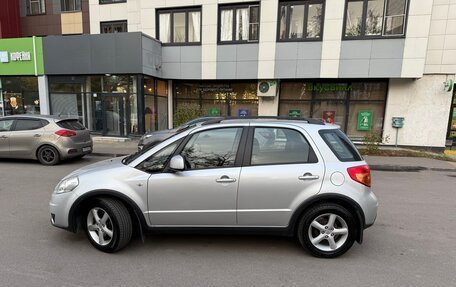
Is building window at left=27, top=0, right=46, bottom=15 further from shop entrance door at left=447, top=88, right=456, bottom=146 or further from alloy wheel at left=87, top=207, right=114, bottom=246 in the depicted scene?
shop entrance door at left=447, top=88, right=456, bottom=146

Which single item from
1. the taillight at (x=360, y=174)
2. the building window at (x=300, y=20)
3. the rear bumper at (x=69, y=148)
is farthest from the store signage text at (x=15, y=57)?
the taillight at (x=360, y=174)

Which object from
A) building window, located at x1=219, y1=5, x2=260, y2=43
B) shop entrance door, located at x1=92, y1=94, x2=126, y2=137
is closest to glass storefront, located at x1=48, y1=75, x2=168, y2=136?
shop entrance door, located at x1=92, y1=94, x2=126, y2=137

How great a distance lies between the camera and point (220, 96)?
1442cm

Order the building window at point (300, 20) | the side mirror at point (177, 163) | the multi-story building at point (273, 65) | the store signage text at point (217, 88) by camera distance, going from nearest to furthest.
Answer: the side mirror at point (177, 163) < the multi-story building at point (273, 65) < the building window at point (300, 20) < the store signage text at point (217, 88)

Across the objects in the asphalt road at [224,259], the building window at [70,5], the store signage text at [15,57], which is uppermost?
the building window at [70,5]

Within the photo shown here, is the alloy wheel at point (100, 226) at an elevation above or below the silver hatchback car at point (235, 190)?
below

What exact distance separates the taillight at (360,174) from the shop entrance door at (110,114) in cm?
1173

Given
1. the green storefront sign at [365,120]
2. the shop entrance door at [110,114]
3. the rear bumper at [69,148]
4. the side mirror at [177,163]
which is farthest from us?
the shop entrance door at [110,114]

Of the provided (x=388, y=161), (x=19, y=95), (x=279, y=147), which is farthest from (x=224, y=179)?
(x=19, y=95)

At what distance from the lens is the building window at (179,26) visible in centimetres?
1334

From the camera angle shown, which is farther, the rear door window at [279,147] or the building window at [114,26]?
the building window at [114,26]

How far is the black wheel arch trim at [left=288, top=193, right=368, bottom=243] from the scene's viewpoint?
10.3ft

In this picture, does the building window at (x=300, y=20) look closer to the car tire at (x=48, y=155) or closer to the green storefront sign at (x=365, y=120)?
the green storefront sign at (x=365, y=120)

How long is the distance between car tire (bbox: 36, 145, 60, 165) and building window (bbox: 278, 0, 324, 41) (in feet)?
32.0
